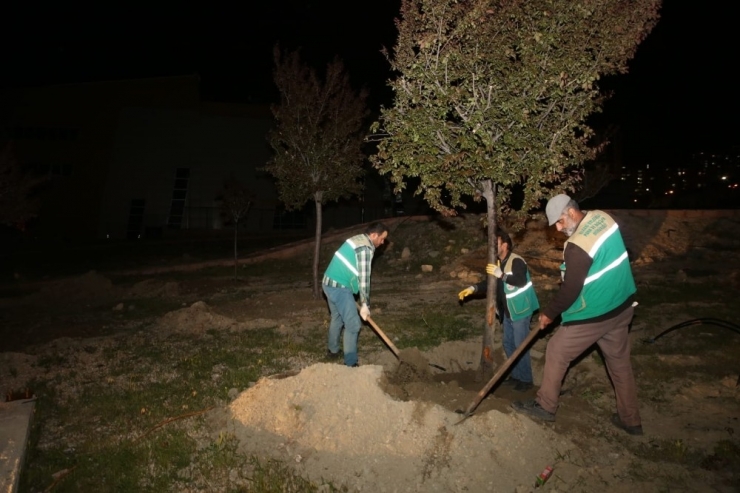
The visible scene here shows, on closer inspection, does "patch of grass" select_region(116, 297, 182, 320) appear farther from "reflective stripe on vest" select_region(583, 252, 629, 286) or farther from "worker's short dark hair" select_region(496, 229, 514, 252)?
"reflective stripe on vest" select_region(583, 252, 629, 286)

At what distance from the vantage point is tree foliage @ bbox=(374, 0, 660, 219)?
5.06m

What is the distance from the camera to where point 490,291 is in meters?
5.88

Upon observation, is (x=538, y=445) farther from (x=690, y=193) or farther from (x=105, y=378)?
(x=690, y=193)

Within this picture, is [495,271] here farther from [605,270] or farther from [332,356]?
[332,356]

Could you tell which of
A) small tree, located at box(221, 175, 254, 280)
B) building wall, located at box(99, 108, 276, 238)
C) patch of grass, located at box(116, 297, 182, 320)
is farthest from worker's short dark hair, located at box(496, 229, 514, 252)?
building wall, located at box(99, 108, 276, 238)

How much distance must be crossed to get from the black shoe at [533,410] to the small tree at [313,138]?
6.60 metres

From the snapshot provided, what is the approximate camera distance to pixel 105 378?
6.61 m

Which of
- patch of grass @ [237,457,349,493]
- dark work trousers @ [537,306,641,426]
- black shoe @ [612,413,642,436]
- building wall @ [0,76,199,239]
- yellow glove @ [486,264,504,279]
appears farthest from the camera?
building wall @ [0,76,199,239]

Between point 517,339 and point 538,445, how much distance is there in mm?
1587

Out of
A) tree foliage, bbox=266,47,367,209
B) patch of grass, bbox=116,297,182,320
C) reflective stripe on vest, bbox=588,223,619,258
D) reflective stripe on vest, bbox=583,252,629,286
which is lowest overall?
patch of grass, bbox=116,297,182,320

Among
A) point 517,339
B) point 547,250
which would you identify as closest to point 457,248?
point 547,250

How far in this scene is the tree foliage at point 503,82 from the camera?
5062mm

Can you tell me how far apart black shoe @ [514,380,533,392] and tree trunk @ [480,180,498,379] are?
1.07ft

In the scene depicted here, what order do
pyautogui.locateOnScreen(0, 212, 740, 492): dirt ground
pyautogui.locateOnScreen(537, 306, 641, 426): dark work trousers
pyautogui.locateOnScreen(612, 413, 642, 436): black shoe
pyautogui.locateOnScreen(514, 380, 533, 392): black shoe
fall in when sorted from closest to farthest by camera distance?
pyautogui.locateOnScreen(0, 212, 740, 492): dirt ground < pyautogui.locateOnScreen(537, 306, 641, 426): dark work trousers < pyautogui.locateOnScreen(612, 413, 642, 436): black shoe < pyautogui.locateOnScreen(514, 380, 533, 392): black shoe
